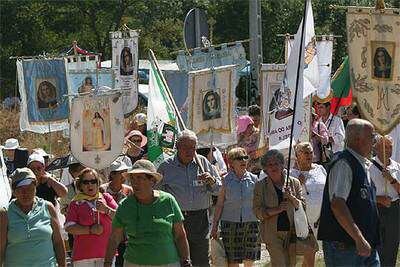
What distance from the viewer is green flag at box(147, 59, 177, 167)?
11461 millimetres

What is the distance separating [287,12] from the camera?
114 feet

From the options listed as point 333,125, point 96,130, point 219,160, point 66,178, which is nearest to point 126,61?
point 333,125

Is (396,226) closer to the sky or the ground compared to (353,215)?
closer to the ground

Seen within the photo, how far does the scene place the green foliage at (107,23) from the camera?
33.2m

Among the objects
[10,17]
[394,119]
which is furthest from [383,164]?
[10,17]

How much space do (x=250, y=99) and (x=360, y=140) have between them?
44.9ft

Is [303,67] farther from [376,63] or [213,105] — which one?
[213,105]

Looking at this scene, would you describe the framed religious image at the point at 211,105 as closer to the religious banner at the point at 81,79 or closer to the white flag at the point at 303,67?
the white flag at the point at 303,67

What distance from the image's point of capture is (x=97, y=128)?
1173 cm

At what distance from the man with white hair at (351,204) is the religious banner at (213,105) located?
4799 millimetres

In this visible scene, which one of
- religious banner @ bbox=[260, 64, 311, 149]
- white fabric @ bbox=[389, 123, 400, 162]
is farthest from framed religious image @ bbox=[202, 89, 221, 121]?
white fabric @ bbox=[389, 123, 400, 162]

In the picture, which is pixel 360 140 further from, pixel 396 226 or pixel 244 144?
pixel 244 144

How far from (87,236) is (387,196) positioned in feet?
9.10

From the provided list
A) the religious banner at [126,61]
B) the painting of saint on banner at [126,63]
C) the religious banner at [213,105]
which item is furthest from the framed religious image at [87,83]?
the religious banner at [213,105]
